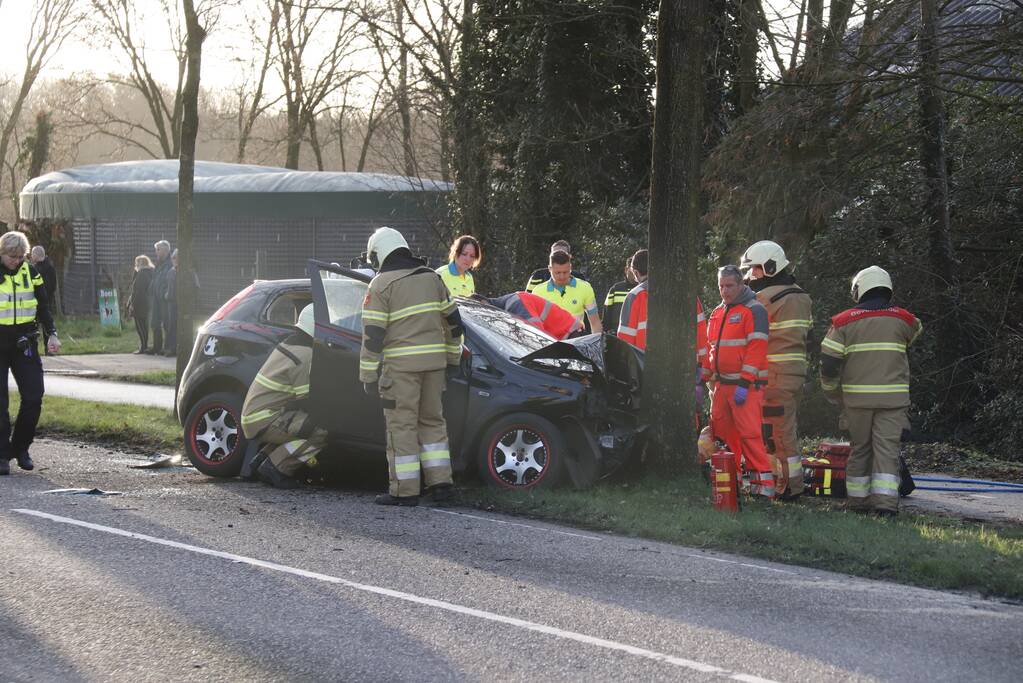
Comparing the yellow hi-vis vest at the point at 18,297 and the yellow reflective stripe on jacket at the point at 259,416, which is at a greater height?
the yellow hi-vis vest at the point at 18,297

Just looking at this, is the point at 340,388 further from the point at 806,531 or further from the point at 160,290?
the point at 160,290

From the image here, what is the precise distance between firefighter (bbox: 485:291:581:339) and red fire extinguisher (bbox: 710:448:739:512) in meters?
2.96

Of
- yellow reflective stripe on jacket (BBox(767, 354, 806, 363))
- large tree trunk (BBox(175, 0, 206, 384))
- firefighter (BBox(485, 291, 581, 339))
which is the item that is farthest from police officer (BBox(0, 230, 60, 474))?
yellow reflective stripe on jacket (BBox(767, 354, 806, 363))

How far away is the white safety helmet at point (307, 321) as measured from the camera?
10.0 meters

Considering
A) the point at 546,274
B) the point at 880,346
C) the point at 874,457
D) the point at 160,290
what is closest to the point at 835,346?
the point at 880,346

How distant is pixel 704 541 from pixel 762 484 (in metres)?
1.81

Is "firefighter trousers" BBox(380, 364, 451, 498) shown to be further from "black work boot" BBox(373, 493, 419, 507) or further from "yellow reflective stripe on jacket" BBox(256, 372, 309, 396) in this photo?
"yellow reflective stripe on jacket" BBox(256, 372, 309, 396)

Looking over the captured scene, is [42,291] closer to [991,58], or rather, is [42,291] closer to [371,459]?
[371,459]

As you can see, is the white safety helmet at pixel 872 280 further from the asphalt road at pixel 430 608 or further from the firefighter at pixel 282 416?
the firefighter at pixel 282 416

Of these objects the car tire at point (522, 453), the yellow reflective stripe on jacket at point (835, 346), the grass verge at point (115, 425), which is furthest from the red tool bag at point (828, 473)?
the grass verge at point (115, 425)

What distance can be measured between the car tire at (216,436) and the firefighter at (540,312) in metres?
2.54

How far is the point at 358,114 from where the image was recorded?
47.9 meters

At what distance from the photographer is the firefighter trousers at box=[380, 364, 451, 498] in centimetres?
917

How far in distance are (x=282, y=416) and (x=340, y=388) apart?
0.49 meters
